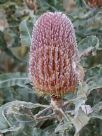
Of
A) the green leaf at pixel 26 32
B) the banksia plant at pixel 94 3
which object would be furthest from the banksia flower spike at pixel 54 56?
the banksia plant at pixel 94 3

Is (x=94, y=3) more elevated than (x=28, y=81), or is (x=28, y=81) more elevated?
(x=94, y=3)

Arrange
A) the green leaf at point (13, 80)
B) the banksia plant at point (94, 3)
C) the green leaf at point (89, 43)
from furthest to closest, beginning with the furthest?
the banksia plant at point (94, 3), the green leaf at point (13, 80), the green leaf at point (89, 43)

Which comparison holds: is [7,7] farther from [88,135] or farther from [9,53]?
[88,135]

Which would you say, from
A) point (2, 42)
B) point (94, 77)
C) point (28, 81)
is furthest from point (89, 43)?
point (2, 42)

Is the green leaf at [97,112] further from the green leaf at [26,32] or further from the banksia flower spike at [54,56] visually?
the green leaf at [26,32]

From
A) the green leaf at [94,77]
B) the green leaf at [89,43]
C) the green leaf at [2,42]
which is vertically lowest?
the green leaf at [94,77]

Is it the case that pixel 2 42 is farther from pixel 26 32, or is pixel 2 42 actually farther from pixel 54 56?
pixel 54 56

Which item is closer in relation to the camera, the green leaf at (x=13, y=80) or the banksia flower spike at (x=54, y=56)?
the banksia flower spike at (x=54, y=56)
